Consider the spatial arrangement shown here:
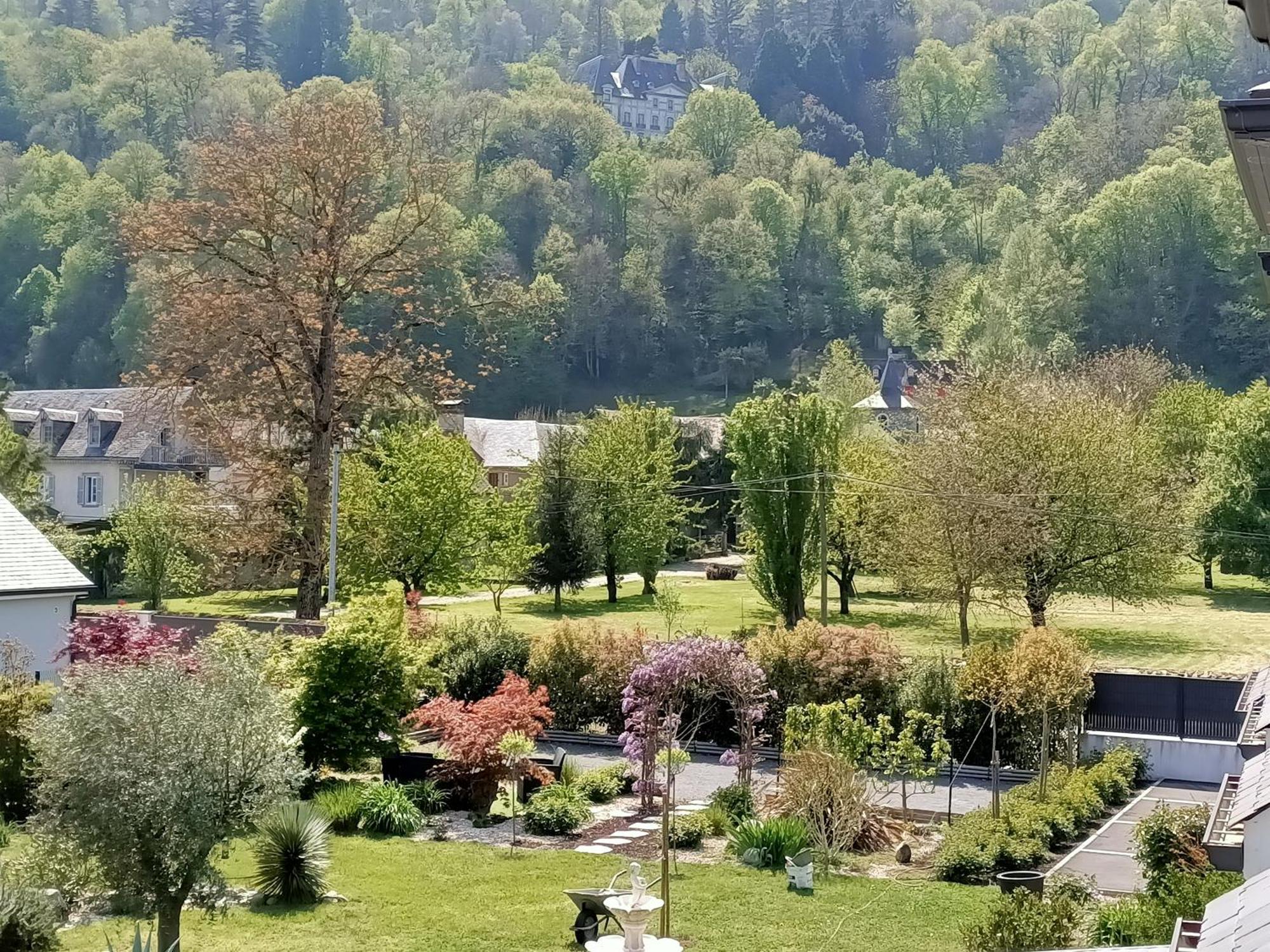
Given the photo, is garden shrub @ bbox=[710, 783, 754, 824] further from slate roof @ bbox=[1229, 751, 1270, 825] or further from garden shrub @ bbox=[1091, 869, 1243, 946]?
slate roof @ bbox=[1229, 751, 1270, 825]

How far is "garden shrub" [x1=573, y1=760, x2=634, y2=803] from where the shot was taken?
21719 millimetres

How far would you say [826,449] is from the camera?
34438 mm

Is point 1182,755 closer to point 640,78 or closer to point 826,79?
point 826,79

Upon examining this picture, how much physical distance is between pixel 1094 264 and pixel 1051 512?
66.7m

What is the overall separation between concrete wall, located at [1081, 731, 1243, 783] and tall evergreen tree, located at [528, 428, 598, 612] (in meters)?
22.7

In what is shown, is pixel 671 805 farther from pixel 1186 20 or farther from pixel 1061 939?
pixel 1186 20

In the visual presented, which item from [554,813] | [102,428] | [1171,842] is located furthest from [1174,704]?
[102,428]

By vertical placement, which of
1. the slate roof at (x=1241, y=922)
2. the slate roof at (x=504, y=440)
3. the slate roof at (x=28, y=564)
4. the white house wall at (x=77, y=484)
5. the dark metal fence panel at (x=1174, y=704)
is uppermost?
the slate roof at (x=504, y=440)

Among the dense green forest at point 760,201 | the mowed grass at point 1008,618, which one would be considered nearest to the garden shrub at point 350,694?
the mowed grass at point 1008,618

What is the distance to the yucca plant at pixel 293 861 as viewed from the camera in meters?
16.0

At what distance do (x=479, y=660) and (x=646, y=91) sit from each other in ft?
581

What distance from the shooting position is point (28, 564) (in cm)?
2366

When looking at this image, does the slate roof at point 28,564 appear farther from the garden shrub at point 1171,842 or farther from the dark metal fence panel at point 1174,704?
the dark metal fence panel at point 1174,704

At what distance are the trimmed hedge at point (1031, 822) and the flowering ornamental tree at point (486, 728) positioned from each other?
6.22 metres
